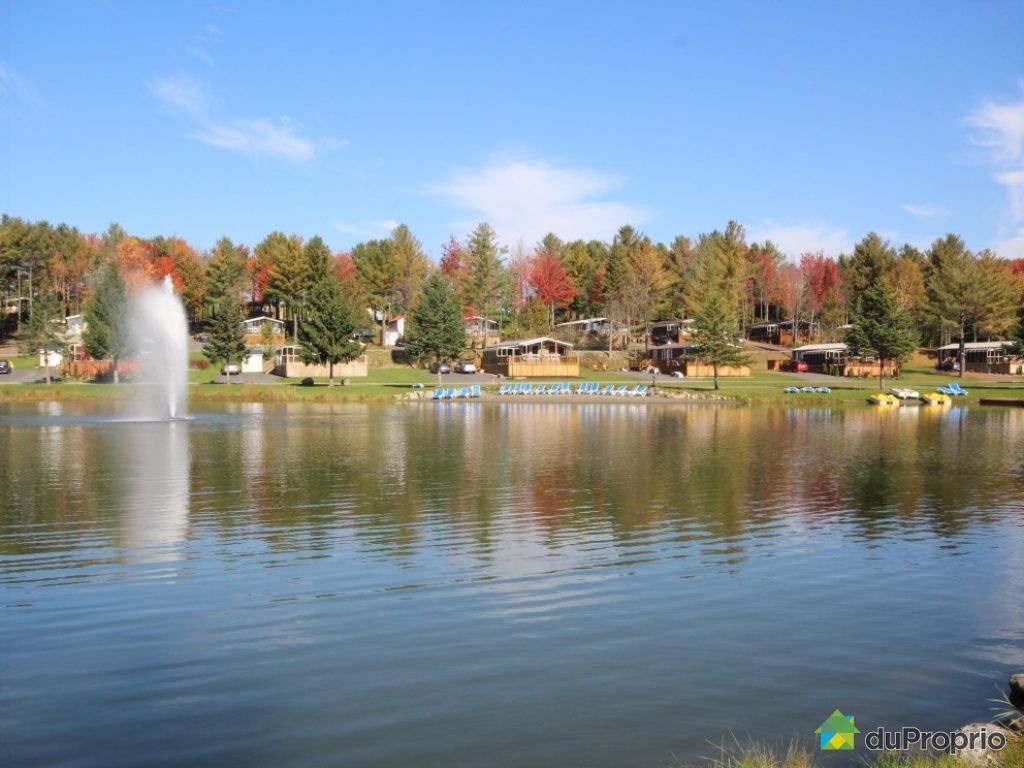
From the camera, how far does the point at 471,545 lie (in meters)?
17.3

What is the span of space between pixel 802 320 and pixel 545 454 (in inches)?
3886

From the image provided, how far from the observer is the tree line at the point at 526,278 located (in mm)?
103438

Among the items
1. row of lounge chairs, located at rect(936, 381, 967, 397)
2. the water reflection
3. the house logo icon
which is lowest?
the house logo icon

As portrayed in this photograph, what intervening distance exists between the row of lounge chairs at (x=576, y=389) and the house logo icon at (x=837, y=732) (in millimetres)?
61399

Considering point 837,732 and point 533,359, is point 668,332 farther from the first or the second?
point 837,732

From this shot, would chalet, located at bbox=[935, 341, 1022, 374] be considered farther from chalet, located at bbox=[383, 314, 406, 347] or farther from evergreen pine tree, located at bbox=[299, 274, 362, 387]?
evergreen pine tree, located at bbox=[299, 274, 362, 387]

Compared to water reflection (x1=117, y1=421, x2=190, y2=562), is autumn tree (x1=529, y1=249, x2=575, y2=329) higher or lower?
higher

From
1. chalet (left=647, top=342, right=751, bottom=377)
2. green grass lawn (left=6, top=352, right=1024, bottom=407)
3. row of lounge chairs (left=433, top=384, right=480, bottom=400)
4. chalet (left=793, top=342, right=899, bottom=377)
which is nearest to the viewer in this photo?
green grass lawn (left=6, top=352, right=1024, bottom=407)

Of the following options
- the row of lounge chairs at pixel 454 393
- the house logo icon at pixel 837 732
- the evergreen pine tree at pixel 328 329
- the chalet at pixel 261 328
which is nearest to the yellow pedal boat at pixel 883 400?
the row of lounge chairs at pixel 454 393

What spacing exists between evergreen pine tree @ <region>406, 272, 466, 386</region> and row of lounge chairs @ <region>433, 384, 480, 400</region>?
496 inches

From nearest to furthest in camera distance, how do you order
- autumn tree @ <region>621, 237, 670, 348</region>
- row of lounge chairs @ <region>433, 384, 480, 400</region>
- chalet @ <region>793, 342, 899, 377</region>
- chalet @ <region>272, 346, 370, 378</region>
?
row of lounge chairs @ <region>433, 384, 480, 400</region> → chalet @ <region>272, 346, 370, 378</region> → chalet @ <region>793, 342, 899, 377</region> → autumn tree @ <region>621, 237, 670, 348</region>

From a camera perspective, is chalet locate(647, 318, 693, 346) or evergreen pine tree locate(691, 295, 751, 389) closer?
evergreen pine tree locate(691, 295, 751, 389)

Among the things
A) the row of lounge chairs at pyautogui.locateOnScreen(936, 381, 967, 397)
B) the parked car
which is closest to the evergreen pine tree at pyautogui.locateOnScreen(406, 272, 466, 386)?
the parked car

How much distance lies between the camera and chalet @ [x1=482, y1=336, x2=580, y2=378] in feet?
298
